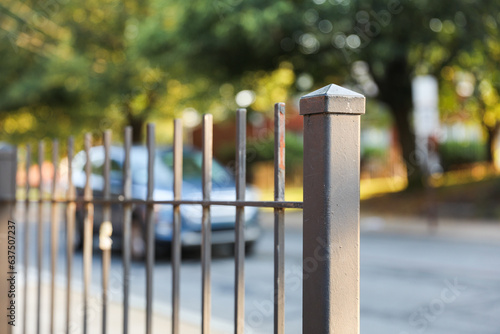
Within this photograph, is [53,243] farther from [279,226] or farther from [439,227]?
[439,227]

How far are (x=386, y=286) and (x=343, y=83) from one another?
10259 millimetres

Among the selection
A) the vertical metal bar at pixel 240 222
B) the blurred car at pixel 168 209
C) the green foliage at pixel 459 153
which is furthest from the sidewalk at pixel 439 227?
the vertical metal bar at pixel 240 222

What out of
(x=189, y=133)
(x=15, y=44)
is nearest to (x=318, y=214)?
(x=15, y=44)

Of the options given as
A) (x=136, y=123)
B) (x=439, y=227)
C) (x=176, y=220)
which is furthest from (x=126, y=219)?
(x=136, y=123)

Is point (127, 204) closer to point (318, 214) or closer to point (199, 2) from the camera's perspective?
point (318, 214)

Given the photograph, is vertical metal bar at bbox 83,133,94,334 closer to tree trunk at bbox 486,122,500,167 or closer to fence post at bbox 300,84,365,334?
fence post at bbox 300,84,365,334

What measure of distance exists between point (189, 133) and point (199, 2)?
26.8 meters

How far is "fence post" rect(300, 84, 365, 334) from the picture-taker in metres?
1.74

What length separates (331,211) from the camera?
5.73 ft

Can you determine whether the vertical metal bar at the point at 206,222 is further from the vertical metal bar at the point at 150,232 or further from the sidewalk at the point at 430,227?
the sidewalk at the point at 430,227

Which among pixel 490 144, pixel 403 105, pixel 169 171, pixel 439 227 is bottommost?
pixel 439 227

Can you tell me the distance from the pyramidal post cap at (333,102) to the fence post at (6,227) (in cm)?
210

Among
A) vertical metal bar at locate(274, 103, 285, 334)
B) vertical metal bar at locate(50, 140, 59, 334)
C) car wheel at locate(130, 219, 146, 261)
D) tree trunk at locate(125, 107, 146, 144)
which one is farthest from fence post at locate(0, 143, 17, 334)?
tree trunk at locate(125, 107, 146, 144)

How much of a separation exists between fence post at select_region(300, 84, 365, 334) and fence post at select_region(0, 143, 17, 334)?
6.59ft
